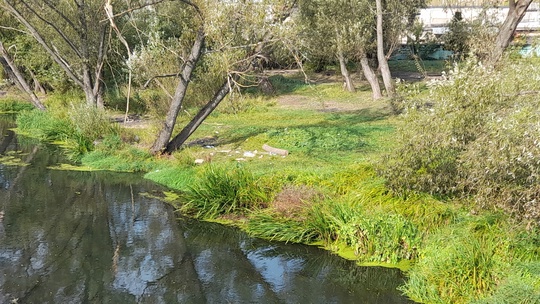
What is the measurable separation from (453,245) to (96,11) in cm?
1564

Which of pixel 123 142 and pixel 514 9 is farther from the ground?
pixel 514 9

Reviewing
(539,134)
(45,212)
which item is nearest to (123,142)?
(45,212)

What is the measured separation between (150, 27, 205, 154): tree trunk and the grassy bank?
0.52 meters

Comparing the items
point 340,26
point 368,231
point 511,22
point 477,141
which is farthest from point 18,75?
point 477,141

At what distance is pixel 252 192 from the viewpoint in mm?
11820

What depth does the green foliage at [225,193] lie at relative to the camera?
11.8 meters

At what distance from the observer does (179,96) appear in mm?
16016

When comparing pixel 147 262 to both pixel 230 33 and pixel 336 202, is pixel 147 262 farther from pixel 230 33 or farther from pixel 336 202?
pixel 230 33

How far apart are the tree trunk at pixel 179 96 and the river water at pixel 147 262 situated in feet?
9.07

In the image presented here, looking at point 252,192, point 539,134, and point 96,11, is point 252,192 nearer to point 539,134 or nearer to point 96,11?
point 539,134

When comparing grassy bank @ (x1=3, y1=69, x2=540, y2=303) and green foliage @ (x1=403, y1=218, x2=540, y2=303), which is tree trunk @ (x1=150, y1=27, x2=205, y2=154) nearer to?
grassy bank @ (x1=3, y1=69, x2=540, y2=303)

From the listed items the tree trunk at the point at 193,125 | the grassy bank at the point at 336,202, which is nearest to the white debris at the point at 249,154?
the grassy bank at the point at 336,202

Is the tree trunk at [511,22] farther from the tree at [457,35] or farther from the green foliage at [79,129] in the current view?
the tree at [457,35]

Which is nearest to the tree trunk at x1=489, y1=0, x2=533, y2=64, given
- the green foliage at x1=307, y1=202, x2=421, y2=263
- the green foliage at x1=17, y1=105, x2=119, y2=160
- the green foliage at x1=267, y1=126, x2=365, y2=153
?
the green foliage at x1=267, y1=126, x2=365, y2=153
